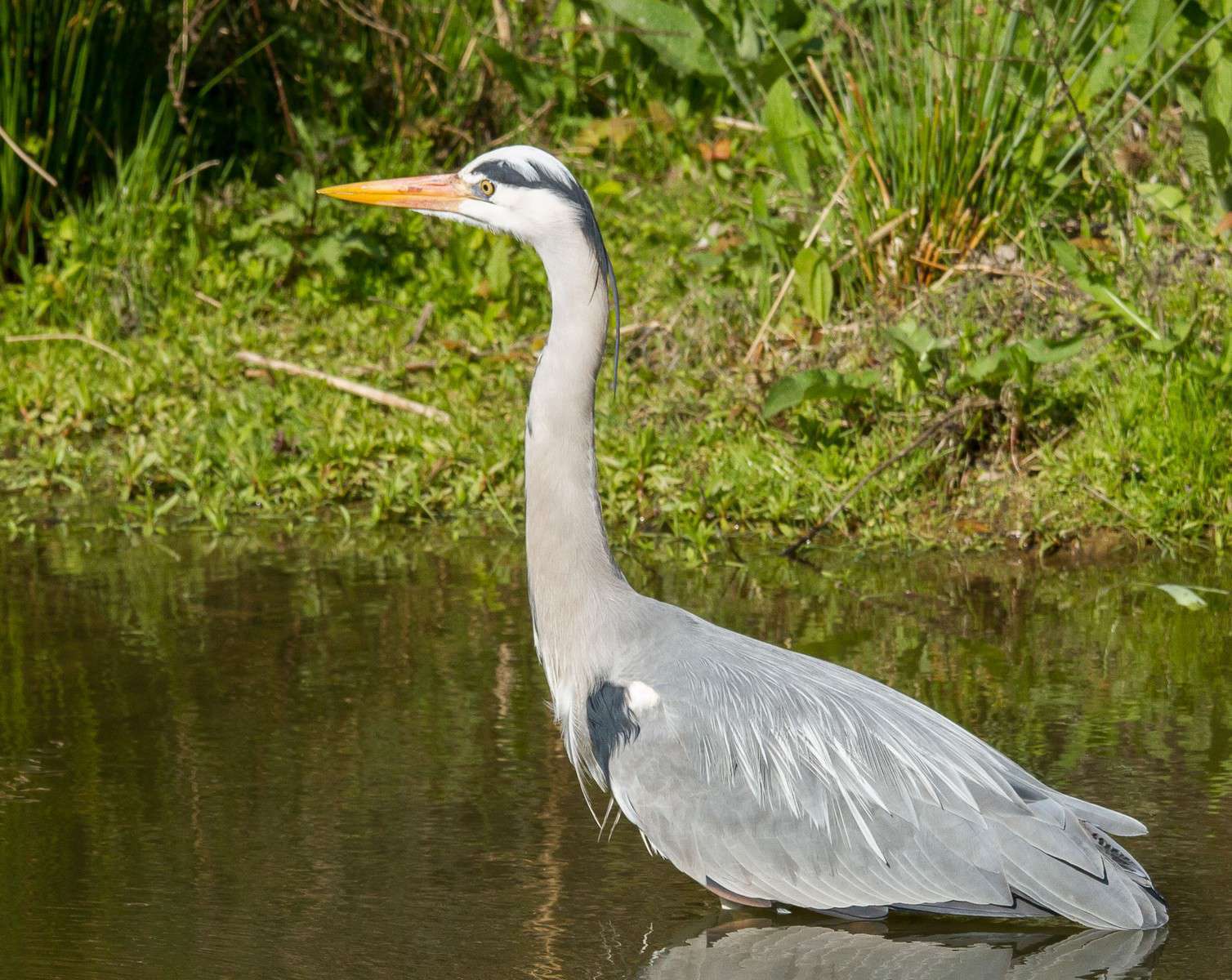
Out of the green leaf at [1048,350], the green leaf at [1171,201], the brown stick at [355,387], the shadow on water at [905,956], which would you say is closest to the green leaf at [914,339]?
the green leaf at [1048,350]

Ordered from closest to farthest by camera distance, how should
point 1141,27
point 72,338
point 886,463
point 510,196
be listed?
point 510,196 → point 886,463 → point 1141,27 → point 72,338

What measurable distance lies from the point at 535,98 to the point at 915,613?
4.85 metres

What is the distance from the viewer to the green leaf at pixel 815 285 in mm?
6743

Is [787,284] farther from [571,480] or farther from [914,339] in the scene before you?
[571,480]

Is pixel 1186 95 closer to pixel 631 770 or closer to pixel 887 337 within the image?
pixel 887 337

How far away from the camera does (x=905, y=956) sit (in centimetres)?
342

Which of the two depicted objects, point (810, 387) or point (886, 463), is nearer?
point (886, 463)

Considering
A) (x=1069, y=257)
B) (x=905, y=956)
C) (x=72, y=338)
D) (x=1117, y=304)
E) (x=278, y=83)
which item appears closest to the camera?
(x=905, y=956)

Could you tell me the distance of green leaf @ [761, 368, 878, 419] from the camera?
5949mm

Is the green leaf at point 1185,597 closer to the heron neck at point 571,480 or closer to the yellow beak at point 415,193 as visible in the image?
the heron neck at point 571,480

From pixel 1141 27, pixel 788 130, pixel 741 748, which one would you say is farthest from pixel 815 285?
pixel 741 748

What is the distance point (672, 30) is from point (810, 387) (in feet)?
8.75

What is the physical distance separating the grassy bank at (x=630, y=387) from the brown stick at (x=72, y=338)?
26mm

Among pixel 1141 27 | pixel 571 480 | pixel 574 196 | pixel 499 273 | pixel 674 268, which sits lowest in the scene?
pixel 499 273
